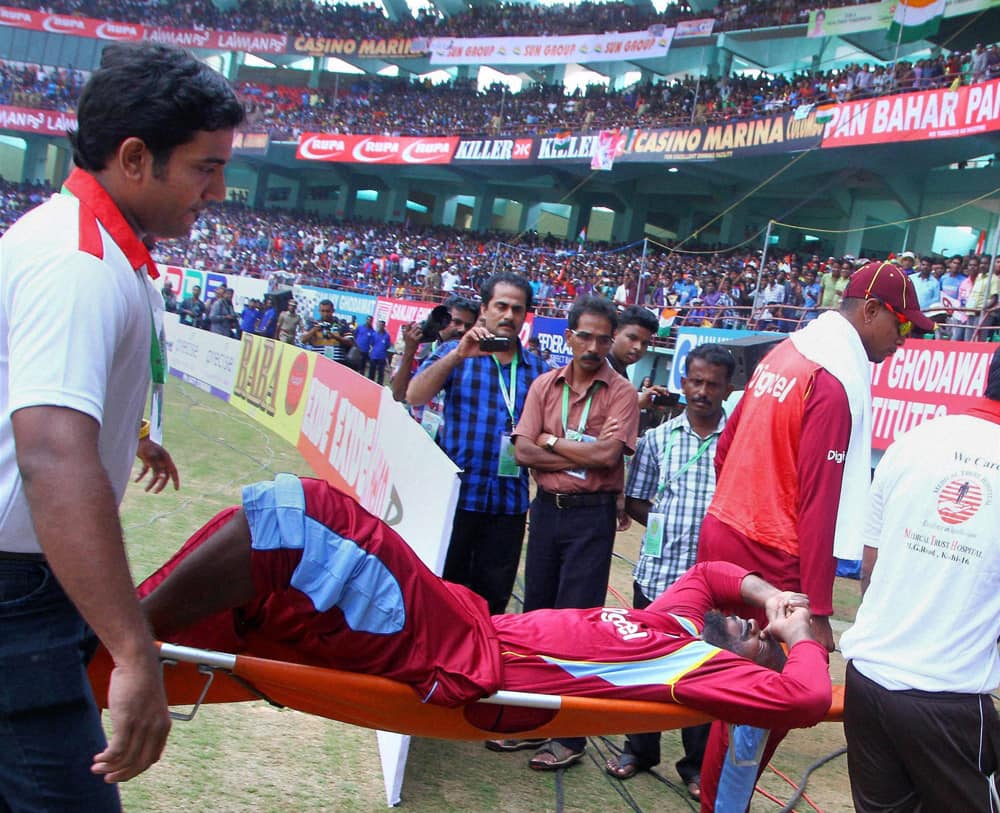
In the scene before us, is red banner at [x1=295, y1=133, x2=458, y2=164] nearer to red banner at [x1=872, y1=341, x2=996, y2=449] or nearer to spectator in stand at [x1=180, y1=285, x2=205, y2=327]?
spectator in stand at [x1=180, y1=285, x2=205, y2=327]

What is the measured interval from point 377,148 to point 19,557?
32969mm

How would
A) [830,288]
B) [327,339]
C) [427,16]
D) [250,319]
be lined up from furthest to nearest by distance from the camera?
[427,16] → [250,319] → [830,288] → [327,339]

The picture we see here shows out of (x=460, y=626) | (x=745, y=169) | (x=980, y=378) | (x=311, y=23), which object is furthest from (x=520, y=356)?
(x=311, y=23)

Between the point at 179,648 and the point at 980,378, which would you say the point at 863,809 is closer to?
the point at 179,648

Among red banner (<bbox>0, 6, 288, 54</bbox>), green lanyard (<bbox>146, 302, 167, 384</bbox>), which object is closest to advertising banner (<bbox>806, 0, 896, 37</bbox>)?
green lanyard (<bbox>146, 302, 167, 384</bbox>)

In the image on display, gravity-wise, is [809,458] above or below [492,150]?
below

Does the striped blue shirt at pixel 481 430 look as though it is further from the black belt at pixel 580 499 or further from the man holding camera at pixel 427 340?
the black belt at pixel 580 499

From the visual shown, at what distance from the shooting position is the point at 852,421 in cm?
278

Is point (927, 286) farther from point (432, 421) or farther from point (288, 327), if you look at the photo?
point (288, 327)

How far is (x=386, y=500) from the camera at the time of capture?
5227 millimetres

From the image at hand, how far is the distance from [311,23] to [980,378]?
39488mm

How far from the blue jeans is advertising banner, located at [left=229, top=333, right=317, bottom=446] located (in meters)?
9.53

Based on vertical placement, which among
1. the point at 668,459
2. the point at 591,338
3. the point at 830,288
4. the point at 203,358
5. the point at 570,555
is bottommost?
the point at 203,358

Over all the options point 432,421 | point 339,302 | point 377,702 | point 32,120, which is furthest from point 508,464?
point 32,120
